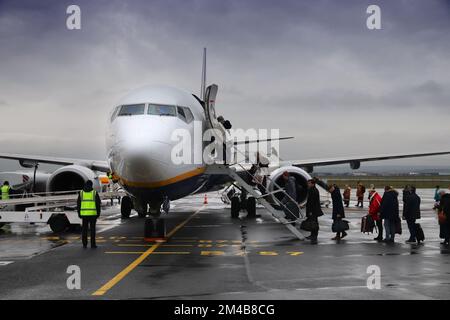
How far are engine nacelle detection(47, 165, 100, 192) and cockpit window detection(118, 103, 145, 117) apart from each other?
5634 millimetres

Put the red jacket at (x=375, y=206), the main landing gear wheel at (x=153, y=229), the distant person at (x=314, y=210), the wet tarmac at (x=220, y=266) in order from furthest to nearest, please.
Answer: the red jacket at (x=375, y=206) < the distant person at (x=314, y=210) < the main landing gear wheel at (x=153, y=229) < the wet tarmac at (x=220, y=266)

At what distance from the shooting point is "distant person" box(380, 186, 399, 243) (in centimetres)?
1434

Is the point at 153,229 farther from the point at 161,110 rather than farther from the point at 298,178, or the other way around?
the point at 298,178

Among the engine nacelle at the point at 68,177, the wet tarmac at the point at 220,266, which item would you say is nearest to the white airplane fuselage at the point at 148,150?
the wet tarmac at the point at 220,266

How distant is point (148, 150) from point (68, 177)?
8.41 meters

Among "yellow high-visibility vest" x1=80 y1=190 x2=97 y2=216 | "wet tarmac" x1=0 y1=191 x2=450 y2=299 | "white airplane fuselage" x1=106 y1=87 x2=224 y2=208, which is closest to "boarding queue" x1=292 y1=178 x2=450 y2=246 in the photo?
"wet tarmac" x1=0 y1=191 x2=450 y2=299

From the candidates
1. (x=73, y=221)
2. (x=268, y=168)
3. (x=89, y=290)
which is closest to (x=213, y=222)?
(x=268, y=168)

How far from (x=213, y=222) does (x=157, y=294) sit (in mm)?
13294

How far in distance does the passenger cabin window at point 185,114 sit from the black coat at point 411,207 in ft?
20.9

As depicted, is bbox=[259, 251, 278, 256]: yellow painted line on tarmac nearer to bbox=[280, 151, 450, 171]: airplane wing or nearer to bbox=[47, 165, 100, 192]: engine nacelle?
bbox=[47, 165, 100, 192]: engine nacelle

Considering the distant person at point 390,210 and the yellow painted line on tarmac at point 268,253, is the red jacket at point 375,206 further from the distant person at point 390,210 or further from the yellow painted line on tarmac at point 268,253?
the yellow painted line on tarmac at point 268,253

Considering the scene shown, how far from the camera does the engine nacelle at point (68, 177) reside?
19.0 metres

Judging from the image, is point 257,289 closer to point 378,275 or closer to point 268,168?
point 378,275

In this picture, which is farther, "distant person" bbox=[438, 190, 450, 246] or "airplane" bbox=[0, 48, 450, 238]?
"distant person" bbox=[438, 190, 450, 246]
